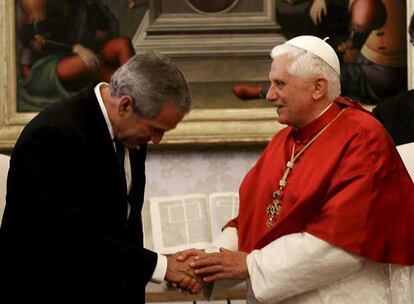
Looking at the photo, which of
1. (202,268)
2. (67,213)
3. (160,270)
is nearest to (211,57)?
(202,268)

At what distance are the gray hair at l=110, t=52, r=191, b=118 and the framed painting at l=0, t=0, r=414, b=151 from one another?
1.64 meters

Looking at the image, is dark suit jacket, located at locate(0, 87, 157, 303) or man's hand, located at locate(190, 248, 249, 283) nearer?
dark suit jacket, located at locate(0, 87, 157, 303)

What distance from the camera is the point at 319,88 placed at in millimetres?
3490

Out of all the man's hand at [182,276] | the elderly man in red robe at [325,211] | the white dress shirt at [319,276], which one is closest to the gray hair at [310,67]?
the elderly man in red robe at [325,211]

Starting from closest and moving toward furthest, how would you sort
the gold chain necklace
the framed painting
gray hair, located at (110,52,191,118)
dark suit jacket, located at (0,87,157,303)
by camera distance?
1. dark suit jacket, located at (0,87,157,303)
2. gray hair, located at (110,52,191,118)
3. the gold chain necklace
4. the framed painting

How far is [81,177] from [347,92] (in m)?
2.14

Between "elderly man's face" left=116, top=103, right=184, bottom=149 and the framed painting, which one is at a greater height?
"elderly man's face" left=116, top=103, right=184, bottom=149

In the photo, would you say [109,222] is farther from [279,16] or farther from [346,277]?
[279,16]

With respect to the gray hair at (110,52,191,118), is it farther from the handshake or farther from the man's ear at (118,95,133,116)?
the handshake

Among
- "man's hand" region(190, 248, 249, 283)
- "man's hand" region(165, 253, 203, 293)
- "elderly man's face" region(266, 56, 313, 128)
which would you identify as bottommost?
"man's hand" region(165, 253, 203, 293)

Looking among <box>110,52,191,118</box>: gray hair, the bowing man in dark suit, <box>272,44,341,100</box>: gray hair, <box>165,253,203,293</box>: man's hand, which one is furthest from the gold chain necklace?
<box>110,52,191,118</box>: gray hair

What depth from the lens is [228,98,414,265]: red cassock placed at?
3293 mm

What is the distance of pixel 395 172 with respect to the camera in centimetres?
338

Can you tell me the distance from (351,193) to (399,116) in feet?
4.40
